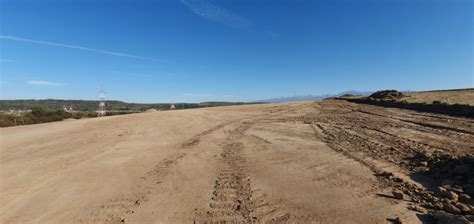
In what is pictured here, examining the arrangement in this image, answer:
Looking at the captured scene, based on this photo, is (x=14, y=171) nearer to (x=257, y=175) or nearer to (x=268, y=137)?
(x=257, y=175)

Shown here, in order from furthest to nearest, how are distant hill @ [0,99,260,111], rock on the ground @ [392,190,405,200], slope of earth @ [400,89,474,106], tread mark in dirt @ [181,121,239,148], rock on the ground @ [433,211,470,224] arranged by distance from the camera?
distant hill @ [0,99,260,111], slope of earth @ [400,89,474,106], tread mark in dirt @ [181,121,239,148], rock on the ground @ [392,190,405,200], rock on the ground @ [433,211,470,224]

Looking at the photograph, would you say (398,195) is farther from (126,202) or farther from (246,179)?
(126,202)

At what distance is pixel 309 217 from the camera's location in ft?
16.7

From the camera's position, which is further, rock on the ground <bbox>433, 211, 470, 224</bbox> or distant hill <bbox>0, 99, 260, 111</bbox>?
distant hill <bbox>0, 99, 260, 111</bbox>

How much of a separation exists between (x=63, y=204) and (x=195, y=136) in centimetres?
762

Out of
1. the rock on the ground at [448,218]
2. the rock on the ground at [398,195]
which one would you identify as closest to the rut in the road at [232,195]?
the rock on the ground at [398,195]

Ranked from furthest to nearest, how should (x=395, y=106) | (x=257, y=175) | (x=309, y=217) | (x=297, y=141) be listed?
(x=395, y=106) < (x=297, y=141) < (x=257, y=175) < (x=309, y=217)

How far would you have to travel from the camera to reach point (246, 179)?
279 inches

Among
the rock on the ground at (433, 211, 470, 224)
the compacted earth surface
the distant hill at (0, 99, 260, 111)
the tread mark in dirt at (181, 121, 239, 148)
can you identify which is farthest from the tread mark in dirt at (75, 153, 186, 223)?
the distant hill at (0, 99, 260, 111)

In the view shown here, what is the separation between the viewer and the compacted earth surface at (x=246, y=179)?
527cm

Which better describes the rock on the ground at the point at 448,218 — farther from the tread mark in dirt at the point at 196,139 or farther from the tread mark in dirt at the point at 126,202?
the tread mark in dirt at the point at 196,139

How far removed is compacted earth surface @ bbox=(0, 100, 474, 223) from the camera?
207 inches

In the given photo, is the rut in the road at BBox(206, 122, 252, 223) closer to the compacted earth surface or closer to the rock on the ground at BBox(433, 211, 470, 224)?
the compacted earth surface

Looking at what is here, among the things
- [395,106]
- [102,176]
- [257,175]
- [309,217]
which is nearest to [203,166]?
[257,175]
